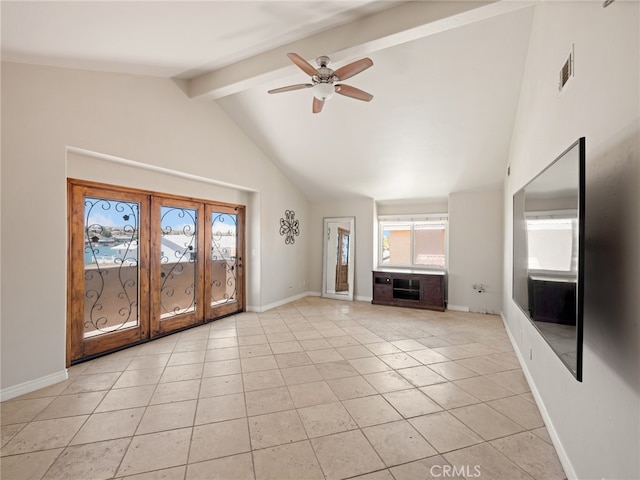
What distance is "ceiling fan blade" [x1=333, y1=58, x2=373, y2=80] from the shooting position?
2.38 metres

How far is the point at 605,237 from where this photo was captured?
130 cm

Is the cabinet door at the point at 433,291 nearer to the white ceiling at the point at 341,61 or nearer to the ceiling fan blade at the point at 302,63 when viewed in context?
the white ceiling at the point at 341,61

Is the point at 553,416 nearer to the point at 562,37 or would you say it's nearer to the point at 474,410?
the point at 474,410

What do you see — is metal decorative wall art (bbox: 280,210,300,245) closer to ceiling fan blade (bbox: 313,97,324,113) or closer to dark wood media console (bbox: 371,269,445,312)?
dark wood media console (bbox: 371,269,445,312)

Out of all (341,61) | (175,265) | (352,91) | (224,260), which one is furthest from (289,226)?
(352,91)

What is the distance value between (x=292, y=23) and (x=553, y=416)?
3817 millimetres

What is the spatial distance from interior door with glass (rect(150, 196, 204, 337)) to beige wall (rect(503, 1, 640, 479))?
4.40m

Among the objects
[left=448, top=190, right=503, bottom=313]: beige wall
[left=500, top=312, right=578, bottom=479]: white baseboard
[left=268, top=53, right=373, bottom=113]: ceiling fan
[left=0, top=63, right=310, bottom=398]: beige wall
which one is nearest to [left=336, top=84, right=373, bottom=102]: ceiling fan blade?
[left=268, top=53, right=373, bottom=113]: ceiling fan

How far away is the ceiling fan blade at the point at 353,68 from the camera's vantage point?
2.38 m

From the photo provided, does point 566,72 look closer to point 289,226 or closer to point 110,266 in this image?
point 110,266

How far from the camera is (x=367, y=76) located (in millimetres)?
3461

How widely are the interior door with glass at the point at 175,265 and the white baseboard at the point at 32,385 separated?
3.80 ft

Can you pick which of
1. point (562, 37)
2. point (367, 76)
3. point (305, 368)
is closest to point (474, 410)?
point (305, 368)

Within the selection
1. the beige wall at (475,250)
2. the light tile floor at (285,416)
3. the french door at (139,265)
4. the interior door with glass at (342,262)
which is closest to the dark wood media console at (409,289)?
the beige wall at (475,250)
